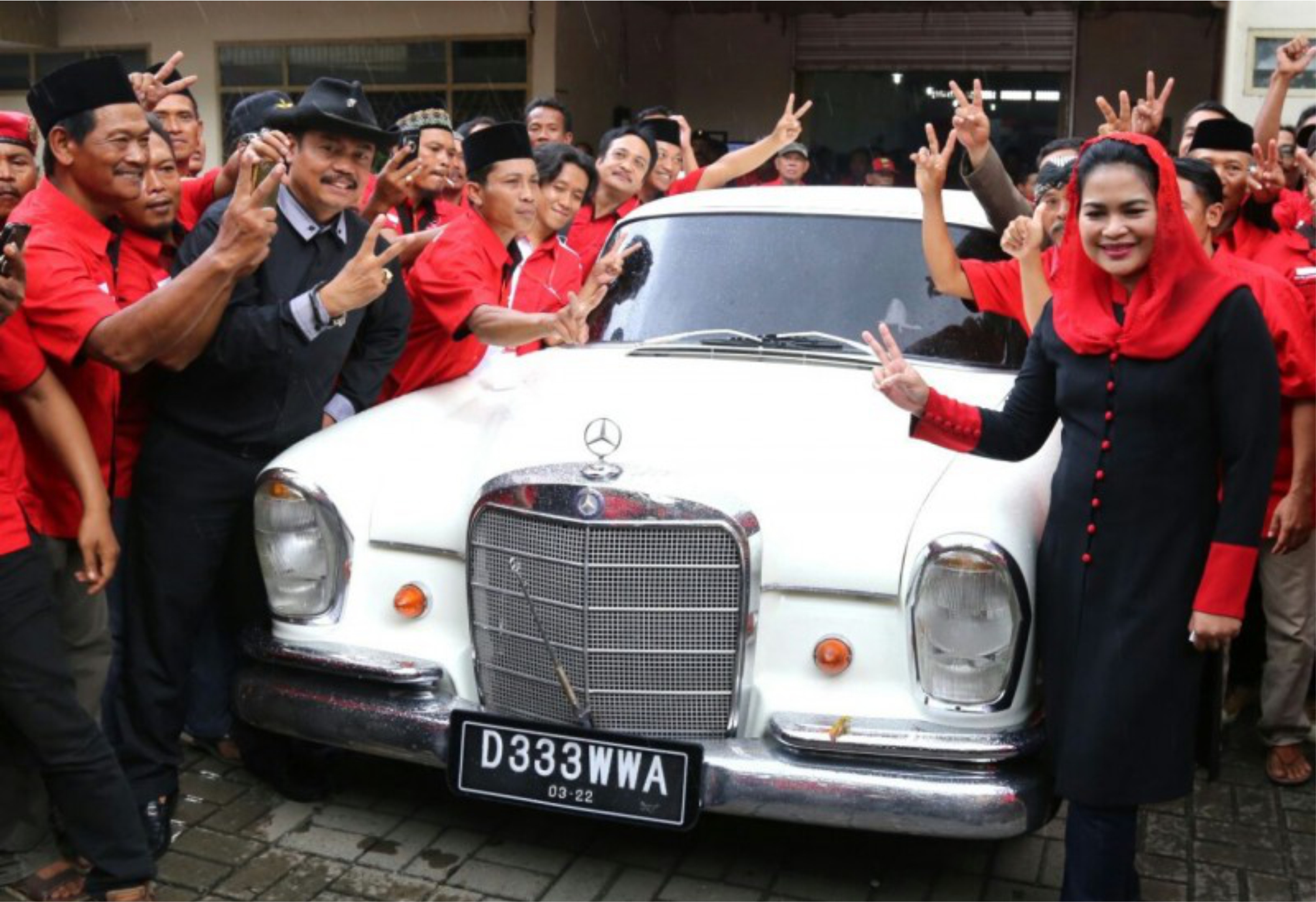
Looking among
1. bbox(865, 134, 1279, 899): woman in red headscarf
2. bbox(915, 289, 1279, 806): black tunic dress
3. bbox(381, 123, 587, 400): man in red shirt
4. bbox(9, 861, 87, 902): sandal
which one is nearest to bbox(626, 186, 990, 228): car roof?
bbox(381, 123, 587, 400): man in red shirt

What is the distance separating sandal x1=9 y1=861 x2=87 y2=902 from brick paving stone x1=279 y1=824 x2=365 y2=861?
567mm

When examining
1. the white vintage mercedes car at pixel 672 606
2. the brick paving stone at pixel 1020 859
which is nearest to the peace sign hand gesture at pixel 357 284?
the white vintage mercedes car at pixel 672 606

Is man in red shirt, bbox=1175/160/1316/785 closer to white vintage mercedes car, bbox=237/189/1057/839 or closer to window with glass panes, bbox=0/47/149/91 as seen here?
white vintage mercedes car, bbox=237/189/1057/839

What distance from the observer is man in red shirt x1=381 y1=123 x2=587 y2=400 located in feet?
16.0

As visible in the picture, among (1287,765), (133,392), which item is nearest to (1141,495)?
(1287,765)

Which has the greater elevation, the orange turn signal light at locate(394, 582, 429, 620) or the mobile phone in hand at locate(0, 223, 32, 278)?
the mobile phone in hand at locate(0, 223, 32, 278)

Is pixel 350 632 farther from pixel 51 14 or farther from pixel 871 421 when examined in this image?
pixel 51 14

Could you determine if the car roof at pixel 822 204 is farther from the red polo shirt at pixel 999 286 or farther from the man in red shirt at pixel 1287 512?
the man in red shirt at pixel 1287 512

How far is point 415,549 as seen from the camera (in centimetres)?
406

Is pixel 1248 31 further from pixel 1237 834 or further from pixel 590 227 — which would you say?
pixel 1237 834

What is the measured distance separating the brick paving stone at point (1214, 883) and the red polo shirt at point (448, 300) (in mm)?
2884

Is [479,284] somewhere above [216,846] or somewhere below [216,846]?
above

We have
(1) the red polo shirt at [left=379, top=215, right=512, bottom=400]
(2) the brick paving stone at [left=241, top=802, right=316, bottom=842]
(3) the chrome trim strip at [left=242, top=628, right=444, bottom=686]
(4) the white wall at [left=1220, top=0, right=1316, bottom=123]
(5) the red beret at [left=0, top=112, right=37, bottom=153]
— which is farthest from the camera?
(4) the white wall at [left=1220, top=0, right=1316, bottom=123]

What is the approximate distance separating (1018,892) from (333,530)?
2182 mm
